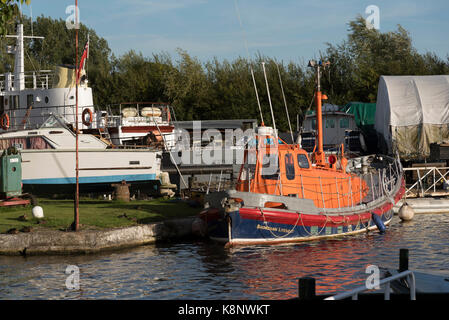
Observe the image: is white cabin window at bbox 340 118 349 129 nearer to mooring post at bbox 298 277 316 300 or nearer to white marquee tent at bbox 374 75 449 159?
white marquee tent at bbox 374 75 449 159

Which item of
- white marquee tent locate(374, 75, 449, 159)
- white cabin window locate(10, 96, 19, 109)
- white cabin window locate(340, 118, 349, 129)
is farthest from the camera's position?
white cabin window locate(340, 118, 349, 129)

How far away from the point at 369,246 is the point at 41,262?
10267 millimetres

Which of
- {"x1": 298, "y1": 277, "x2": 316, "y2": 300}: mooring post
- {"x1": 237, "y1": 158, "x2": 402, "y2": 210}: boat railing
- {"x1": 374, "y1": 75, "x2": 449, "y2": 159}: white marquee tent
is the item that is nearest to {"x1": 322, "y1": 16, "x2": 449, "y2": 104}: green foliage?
{"x1": 374, "y1": 75, "x2": 449, "y2": 159}: white marquee tent

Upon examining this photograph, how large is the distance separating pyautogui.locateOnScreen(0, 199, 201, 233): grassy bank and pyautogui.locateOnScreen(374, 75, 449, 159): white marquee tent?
1819cm

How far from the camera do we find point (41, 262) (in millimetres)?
17422

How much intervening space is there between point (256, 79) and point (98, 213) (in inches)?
1436

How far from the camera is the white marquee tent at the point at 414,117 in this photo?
38.2 metres

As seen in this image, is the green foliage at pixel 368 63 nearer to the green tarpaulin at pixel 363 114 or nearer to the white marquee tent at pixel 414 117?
the green tarpaulin at pixel 363 114

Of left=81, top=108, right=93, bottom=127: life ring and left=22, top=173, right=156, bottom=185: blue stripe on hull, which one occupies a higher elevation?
left=81, top=108, right=93, bottom=127: life ring

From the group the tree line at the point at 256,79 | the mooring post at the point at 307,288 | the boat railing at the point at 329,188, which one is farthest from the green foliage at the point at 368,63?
A: the mooring post at the point at 307,288

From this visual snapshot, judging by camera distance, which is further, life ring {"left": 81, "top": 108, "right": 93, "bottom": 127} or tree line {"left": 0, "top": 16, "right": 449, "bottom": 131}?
tree line {"left": 0, "top": 16, "right": 449, "bottom": 131}

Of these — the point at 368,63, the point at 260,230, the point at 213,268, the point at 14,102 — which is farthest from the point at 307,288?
the point at 368,63

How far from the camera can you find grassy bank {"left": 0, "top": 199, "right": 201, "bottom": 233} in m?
19.6

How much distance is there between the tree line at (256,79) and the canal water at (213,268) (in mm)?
33418
